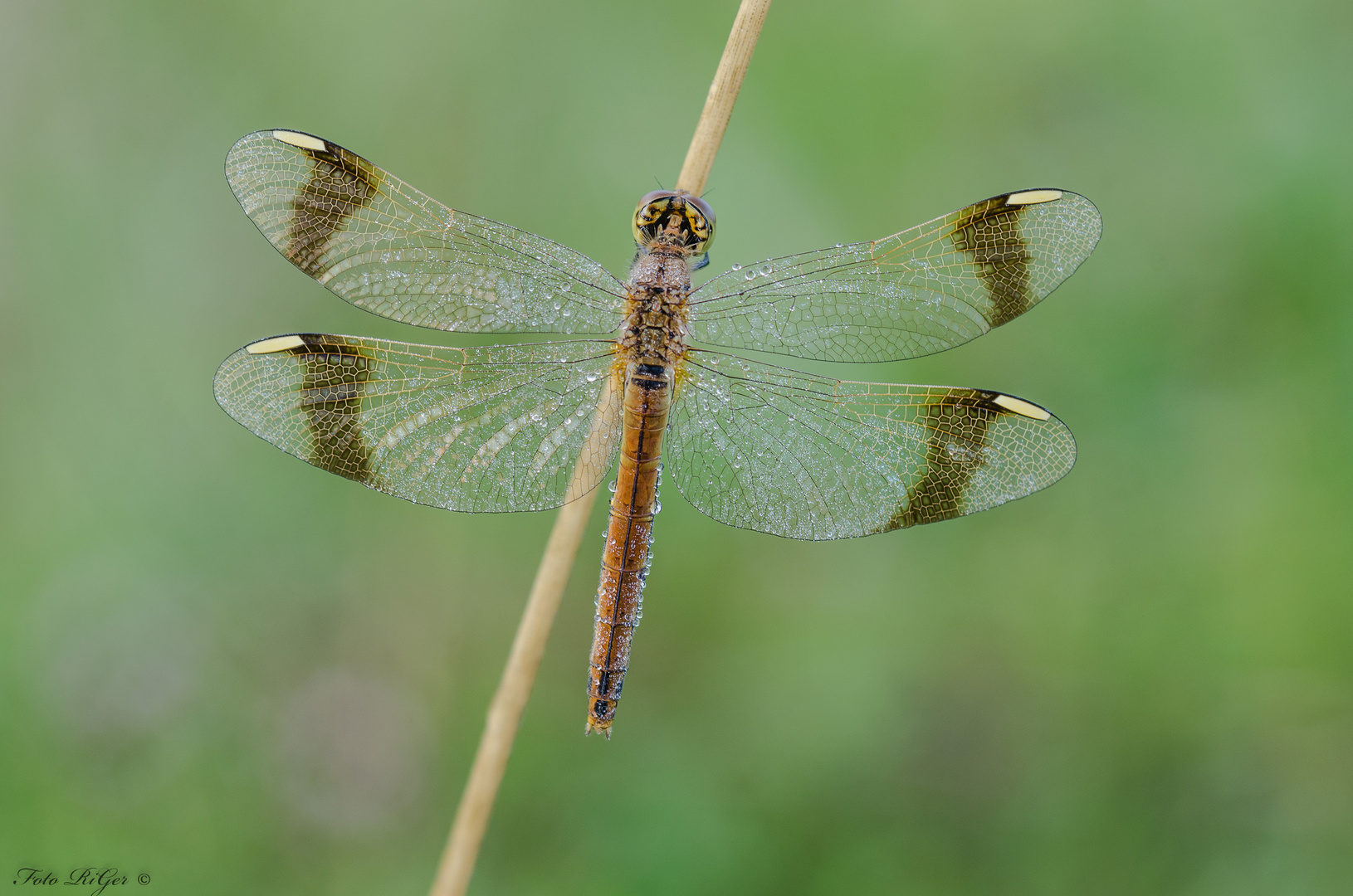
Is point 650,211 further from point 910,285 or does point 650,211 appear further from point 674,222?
point 910,285

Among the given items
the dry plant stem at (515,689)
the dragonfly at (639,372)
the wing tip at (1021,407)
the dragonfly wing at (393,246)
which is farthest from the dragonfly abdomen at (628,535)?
the wing tip at (1021,407)

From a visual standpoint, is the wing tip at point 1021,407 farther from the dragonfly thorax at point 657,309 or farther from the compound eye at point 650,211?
the compound eye at point 650,211

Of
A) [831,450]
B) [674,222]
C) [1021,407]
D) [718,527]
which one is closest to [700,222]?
[674,222]

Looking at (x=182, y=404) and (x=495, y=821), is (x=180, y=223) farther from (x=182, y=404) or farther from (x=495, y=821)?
(x=495, y=821)

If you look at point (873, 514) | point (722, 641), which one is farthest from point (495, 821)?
point (873, 514)

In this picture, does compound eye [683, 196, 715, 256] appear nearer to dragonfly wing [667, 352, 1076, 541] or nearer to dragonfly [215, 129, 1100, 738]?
dragonfly [215, 129, 1100, 738]

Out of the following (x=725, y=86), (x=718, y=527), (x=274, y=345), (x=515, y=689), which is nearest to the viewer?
(x=725, y=86)

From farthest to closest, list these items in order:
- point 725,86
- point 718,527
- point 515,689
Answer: point 718,527 < point 515,689 < point 725,86
